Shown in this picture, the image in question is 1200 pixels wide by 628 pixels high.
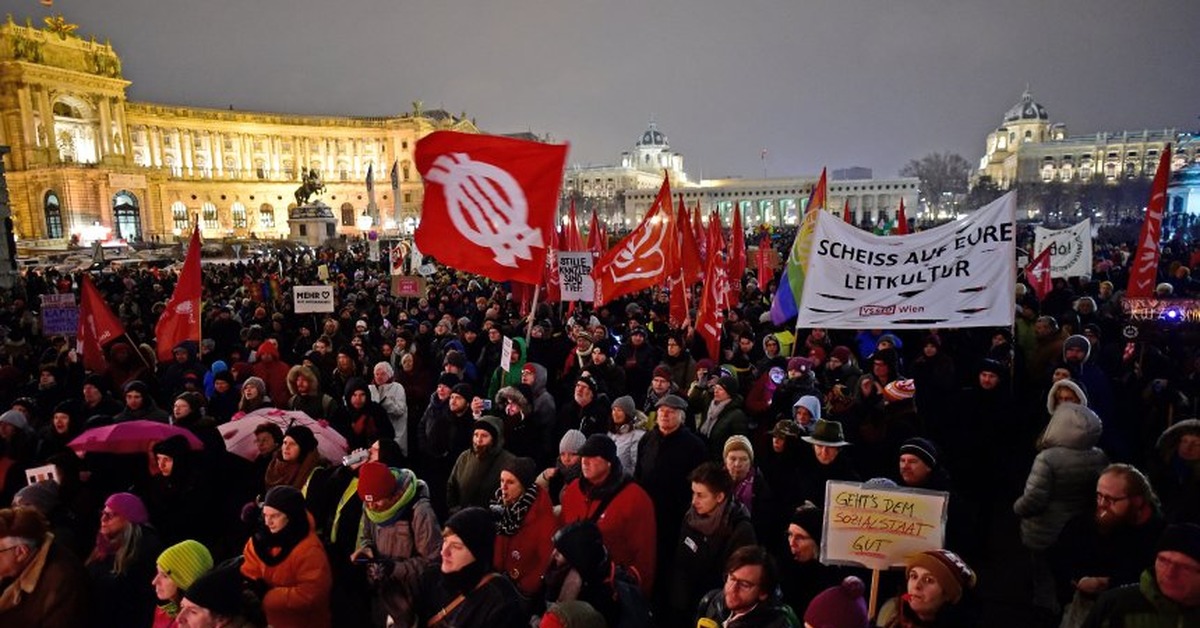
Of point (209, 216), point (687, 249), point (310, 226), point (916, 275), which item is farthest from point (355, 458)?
point (209, 216)

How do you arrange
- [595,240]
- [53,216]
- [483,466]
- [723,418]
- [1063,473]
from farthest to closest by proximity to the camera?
[53,216] → [595,240] → [723,418] → [483,466] → [1063,473]

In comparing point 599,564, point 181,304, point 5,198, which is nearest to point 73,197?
point 5,198

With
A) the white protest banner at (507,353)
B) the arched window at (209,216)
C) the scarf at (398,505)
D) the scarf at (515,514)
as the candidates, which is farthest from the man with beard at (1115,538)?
the arched window at (209,216)

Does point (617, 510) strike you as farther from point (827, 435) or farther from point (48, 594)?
point (48, 594)

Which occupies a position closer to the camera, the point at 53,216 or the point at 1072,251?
the point at 1072,251

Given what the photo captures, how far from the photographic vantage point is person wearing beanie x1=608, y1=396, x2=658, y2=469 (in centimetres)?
464

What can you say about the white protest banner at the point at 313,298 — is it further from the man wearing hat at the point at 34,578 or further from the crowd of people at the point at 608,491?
the man wearing hat at the point at 34,578

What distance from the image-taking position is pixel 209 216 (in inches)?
2719

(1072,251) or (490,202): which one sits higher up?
(490,202)

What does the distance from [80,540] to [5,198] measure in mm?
21124

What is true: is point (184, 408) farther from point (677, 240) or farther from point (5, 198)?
point (5, 198)

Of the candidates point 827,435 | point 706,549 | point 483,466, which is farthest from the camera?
→ point 483,466

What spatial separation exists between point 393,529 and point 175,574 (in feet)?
2.94

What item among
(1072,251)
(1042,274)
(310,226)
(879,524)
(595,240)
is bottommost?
(879,524)
